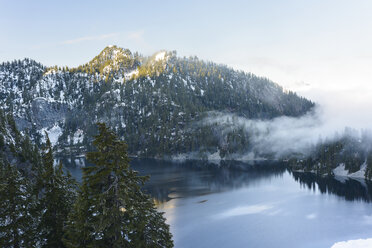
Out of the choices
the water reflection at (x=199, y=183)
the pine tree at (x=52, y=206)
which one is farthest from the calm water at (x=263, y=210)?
the pine tree at (x=52, y=206)

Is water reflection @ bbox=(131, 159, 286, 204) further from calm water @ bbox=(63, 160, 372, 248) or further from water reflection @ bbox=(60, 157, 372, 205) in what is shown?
calm water @ bbox=(63, 160, 372, 248)

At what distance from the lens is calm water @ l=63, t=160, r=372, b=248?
6938 centimetres

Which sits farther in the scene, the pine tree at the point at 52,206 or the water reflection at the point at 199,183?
the water reflection at the point at 199,183

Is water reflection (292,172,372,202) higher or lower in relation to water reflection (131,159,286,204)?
lower

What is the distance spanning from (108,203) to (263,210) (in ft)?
288

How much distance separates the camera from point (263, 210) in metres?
96.1

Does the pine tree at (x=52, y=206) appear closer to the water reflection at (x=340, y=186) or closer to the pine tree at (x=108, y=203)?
the pine tree at (x=108, y=203)

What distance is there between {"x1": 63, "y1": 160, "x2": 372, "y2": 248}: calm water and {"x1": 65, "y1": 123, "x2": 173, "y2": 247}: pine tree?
49.6 meters

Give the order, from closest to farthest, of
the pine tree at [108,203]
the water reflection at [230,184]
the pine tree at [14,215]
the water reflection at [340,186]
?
the pine tree at [108,203], the pine tree at [14,215], the water reflection at [340,186], the water reflection at [230,184]

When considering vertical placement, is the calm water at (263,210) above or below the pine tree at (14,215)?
below

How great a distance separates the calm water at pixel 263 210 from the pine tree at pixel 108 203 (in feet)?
163

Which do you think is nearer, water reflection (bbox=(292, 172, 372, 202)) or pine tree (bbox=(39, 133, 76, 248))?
pine tree (bbox=(39, 133, 76, 248))

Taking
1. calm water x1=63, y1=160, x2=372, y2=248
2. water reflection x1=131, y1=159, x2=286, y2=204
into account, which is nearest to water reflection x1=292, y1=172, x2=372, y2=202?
calm water x1=63, y1=160, x2=372, y2=248

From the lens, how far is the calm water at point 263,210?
6938cm
